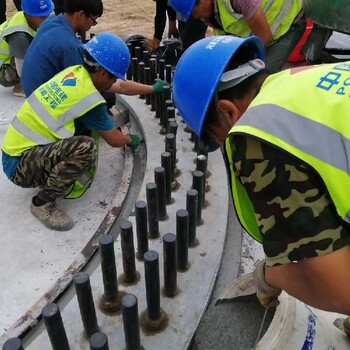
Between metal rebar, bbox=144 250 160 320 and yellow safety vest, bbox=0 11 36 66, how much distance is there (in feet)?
12.0

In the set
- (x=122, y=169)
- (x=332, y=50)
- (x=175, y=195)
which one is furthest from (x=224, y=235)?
(x=332, y=50)

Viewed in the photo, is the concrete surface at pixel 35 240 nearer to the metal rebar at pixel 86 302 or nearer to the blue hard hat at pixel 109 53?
the metal rebar at pixel 86 302

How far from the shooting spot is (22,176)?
316 centimetres

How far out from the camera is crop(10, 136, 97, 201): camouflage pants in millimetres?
3033

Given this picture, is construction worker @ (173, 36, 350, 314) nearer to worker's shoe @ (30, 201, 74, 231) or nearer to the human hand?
worker's shoe @ (30, 201, 74, 231)

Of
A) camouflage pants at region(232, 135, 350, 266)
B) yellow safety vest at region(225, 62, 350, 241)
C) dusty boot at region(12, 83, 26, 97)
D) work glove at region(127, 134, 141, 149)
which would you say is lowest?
dusty boot at region(12, 83, 26, 97)

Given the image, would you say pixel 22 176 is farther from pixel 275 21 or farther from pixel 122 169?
pixel 275 21

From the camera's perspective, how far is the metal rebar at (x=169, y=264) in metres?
2.22

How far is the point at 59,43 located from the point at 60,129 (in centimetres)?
95

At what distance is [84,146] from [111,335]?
1.36m

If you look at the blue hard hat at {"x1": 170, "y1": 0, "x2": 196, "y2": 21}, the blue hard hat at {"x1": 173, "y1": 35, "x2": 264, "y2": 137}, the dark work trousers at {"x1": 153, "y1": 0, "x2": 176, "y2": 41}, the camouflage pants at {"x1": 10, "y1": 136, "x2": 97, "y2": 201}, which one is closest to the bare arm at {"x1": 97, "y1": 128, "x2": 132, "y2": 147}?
the camouflage pants at {"x1": 10, "y1": 136, "x2": 97, "y2": 201}

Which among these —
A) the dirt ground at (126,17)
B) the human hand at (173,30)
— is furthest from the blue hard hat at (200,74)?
the dirt ground at (126,17)

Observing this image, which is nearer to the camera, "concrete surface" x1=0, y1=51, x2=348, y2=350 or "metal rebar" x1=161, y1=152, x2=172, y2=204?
"concrete surface" x1=0, y1=51, x2=348, y2=350

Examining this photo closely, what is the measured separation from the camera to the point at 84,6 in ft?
12.0
